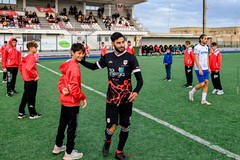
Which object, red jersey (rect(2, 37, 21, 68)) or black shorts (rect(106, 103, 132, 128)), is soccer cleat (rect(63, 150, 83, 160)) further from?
red jersey (rect(2, 37, 21, 68))

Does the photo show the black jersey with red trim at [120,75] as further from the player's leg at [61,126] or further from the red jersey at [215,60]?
the red jersey at [215,60]

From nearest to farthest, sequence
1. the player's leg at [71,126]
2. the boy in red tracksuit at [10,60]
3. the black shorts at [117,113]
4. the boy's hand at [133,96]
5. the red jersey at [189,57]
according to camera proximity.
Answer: the boy's hand at [133,96]
the black shorts at [117,113]
the player's leg at [71,126]
the boy in red tracksuit at [10,60]
the red jersey at [189,57]

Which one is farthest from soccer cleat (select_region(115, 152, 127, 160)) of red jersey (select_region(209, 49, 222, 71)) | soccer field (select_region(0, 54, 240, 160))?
red jersey (select_region(209, 49, 222, 71))

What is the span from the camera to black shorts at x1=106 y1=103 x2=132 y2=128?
13.1ft

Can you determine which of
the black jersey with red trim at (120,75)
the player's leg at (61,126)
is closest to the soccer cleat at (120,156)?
the black jersey with red trim at (120,75)

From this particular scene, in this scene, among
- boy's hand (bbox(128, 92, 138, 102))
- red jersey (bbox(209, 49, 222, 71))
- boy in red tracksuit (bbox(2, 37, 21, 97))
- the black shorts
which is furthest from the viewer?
red jersey (bbox(209, 49, 222, 71))

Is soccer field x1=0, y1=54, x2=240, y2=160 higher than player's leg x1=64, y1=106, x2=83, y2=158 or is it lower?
lower

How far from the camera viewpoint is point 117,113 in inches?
159

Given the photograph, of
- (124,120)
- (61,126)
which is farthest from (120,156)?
(61,126)

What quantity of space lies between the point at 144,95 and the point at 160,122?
3.22m

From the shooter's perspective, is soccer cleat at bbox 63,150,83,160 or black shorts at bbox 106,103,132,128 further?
soccer cleat at bbox 63,150,83,160

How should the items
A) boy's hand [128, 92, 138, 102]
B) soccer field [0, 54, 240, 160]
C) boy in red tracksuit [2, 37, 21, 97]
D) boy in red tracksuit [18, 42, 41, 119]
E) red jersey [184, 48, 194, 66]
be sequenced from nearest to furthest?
1. boy's hand [128, 92, 138, 102]
2. soccer field [0, 54, 240, 160]
3. boy in red tracksuit [18, 42, 41, 119]
4. boy in red tracksuit [2, 37, 21, 97]
5. red jersey [184, 48, 194, 66]

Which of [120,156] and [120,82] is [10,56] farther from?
[120,156]

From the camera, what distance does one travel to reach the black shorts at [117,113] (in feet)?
13.1
